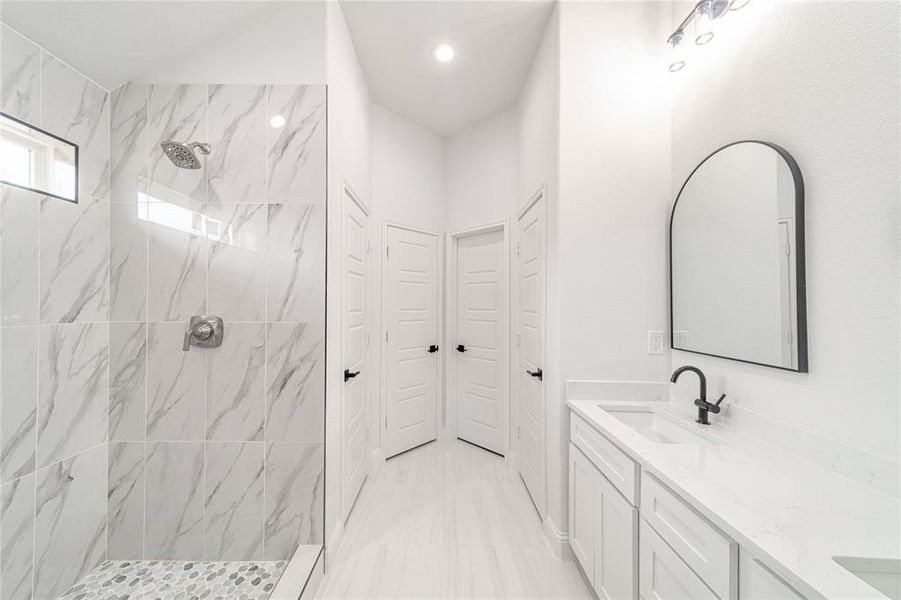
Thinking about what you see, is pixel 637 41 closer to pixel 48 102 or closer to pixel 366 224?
pixel 366 224


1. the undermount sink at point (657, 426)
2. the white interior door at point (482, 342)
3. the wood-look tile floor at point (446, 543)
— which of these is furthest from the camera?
the white interior door at point (482, 342)

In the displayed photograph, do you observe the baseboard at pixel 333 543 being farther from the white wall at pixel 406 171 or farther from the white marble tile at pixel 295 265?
the white wall at pixel 406 171

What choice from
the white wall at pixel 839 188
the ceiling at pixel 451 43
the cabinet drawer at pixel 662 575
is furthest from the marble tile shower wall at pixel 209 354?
the white wall at pixel 839 188

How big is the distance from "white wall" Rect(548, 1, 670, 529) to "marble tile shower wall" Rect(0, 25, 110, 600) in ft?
7.65

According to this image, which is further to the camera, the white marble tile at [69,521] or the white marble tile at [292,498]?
the white marble tile at [292,498]

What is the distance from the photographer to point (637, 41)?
6.14 feet

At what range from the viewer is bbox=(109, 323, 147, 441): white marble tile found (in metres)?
1.70

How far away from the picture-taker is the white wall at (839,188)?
0.95 metres

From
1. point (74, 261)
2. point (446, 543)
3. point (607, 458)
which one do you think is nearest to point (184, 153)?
point (74, 261)

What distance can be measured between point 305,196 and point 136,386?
1.28m

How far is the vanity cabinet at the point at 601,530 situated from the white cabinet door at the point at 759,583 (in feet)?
1.42

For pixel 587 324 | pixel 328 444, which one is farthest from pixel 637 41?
pixel 328 444

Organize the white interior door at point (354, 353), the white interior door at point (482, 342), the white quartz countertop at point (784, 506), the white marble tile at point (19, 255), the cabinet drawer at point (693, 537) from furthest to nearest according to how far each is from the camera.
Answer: the white interior door at point (482, 342)
the white interior door at point (354, 353)
the white marble tile at point (19, 255)
the cabinet drawer at point (693, 537)
the white quartz countertop at point (784, 506)

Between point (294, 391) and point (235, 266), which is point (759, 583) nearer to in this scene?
point (294, 391)
